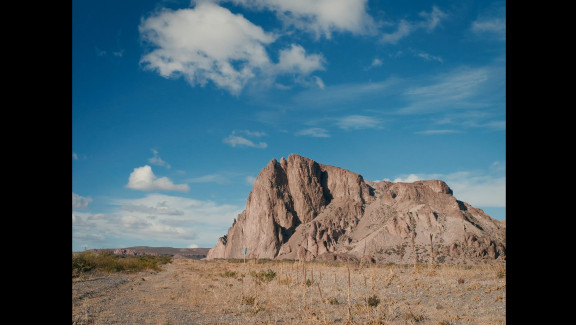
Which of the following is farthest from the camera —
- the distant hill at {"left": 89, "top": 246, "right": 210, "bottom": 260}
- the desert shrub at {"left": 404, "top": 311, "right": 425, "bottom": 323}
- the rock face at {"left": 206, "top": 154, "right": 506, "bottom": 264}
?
the distant hill at {"left": 89, "top": 246, "right": 210, "bottom": 260}

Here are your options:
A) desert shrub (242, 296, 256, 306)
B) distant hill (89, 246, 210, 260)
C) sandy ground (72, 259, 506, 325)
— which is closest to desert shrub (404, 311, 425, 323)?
sandy ground (72, 259, 506, 325)

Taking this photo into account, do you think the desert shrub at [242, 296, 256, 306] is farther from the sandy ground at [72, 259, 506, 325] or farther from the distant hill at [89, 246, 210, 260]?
the distant hill at [89, 246, 210, 260]

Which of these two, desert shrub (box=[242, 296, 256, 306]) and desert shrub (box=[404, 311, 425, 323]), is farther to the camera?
desert shrub (box=[242, 296, 256, 306])

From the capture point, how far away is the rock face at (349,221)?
302 ft

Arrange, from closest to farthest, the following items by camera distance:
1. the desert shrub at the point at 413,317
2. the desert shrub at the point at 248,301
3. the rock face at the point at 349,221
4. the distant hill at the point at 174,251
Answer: the desert shrub at the point at 413,317, the desert shrub at the point at 248,301, the rock face at the point at 349,221, the distant hill at the point at 174,251

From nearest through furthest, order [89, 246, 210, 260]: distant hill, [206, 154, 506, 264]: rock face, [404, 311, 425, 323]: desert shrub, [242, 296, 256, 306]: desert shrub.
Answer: [404, 311, 425, 323]: desert shrub, [242, 296, 256, 306]: desert shrub, [206, 154, 506, 264]: rock face, [89, 246, 210, 260]: distant hill

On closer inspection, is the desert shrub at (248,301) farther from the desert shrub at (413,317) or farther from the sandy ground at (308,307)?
the desert shrub at (413,317)

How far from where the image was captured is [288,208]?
5379 inches

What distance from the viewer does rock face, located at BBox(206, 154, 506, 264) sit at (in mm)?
92062

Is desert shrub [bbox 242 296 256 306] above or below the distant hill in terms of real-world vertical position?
above

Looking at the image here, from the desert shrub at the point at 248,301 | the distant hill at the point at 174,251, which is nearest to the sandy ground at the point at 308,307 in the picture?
the desert shrub at the point at 248,301
